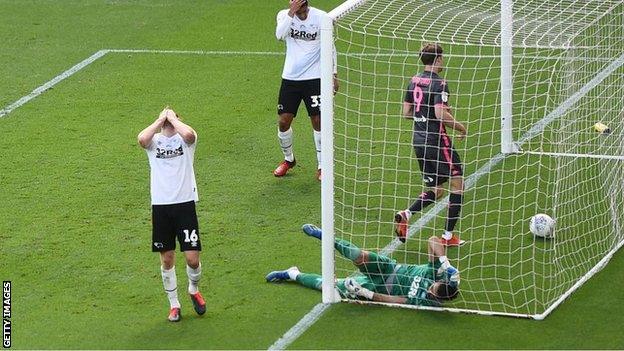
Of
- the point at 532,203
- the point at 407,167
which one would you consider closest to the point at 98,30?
the point at 407,167

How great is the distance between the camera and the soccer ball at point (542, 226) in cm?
1305

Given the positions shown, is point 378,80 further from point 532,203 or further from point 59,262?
point 59,262

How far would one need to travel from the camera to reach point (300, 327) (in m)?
11.6

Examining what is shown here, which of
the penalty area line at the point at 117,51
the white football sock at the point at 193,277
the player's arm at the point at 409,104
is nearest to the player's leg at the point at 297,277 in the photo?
the white football sock at the point at 193,277

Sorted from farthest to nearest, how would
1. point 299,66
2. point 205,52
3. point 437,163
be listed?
point 205,52, point 299,66, point 437,163

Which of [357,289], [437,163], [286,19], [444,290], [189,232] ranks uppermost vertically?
[286,19]

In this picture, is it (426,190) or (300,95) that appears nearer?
(426,190)

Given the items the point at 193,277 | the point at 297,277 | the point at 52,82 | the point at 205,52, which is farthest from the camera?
the point at 205,52

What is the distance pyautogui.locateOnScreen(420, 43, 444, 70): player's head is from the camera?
1268 centimetres

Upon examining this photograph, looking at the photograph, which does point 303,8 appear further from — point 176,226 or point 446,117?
point 176,226

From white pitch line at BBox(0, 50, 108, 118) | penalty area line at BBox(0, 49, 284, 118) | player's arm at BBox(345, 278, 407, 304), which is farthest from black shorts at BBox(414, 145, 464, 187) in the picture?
penalty area line at BBox(0, 49, 284, 118)

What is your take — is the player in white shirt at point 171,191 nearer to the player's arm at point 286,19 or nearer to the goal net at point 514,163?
the goal net at point 514,163

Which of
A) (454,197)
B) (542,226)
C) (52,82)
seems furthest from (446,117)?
(52,82)

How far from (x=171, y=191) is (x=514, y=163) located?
5.27 meters
